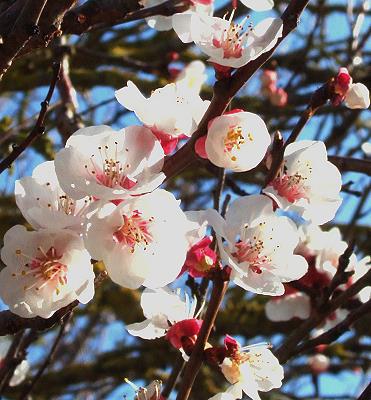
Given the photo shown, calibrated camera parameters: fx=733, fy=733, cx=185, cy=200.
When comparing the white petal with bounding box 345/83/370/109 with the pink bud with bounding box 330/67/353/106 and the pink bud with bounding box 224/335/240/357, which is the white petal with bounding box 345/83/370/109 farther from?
the pink bud with bounding box 224/335/240/357

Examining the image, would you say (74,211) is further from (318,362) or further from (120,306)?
(120,306)

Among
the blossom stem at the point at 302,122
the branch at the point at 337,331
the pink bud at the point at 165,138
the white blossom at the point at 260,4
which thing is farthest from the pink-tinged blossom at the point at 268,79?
the pink bud at the point at 165,138

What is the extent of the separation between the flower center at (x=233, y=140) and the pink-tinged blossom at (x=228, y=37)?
11cm

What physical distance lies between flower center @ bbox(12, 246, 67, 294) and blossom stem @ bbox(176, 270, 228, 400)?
0.84 ft

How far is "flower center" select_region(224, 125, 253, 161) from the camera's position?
4.12 feet

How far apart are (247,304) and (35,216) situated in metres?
2.27

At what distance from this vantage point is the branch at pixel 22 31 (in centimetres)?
121

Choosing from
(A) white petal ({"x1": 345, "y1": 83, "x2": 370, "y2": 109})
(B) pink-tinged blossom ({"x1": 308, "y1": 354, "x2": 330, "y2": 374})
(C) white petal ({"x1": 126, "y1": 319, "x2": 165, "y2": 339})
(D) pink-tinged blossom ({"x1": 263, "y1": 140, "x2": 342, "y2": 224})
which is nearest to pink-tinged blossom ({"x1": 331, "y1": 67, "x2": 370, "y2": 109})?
(A) white petal ({"x1": 345, "y1": 83, "x2": 370, "y2": 109})

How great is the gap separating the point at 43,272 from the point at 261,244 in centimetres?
41

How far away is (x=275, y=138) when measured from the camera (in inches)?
54.2

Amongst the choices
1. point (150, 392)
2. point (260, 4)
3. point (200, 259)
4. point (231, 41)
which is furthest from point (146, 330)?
point (260, 4)

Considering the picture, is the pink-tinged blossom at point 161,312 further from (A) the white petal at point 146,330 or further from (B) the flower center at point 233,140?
(B) the flower center at point 233,140

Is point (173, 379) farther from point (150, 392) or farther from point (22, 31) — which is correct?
point (22, 31)

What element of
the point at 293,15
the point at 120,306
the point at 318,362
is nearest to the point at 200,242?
the point at 293,15
